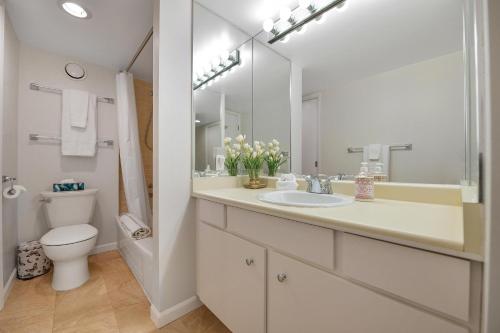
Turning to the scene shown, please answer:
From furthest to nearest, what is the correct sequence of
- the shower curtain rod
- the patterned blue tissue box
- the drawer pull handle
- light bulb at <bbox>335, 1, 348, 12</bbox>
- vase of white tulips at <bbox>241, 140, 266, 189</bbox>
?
the patterned blue tissue box
the shower curtain rod
vase of white tulips at <bbox>241, 140, 266, 189</bbox>
light bulb at <bbox>335, 1, 348, 12</bbox>
the drawer pull handle

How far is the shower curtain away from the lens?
2.10 metres

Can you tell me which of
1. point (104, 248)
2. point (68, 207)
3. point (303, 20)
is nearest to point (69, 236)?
point (68, 207)

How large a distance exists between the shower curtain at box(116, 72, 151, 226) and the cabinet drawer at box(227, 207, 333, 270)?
157 centimetres

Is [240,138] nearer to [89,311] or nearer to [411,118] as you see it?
[411,118]

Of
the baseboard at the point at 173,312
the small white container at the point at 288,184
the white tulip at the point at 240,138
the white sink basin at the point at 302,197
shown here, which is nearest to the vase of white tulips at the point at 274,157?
the white tulip at the point at 240,138

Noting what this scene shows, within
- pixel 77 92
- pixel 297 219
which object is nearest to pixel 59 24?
pixel 77 92

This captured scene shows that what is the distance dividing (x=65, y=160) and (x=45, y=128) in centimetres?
33

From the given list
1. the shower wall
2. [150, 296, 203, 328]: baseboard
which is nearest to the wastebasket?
the shower wall

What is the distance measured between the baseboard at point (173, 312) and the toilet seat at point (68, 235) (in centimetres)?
79

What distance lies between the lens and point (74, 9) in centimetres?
143

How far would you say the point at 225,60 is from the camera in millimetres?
1688

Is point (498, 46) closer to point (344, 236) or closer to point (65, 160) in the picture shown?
point (344, 236)

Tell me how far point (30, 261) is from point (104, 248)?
23.5 inches

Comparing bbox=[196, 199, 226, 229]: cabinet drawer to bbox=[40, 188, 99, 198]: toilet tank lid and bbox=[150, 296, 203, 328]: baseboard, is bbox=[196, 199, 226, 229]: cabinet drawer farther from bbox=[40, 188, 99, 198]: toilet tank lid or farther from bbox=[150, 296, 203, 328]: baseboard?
bbox=[40, 188, 99, 198]: toilet tank lid
